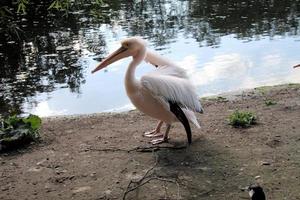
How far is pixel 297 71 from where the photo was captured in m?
9.92

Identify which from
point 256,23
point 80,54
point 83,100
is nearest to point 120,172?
point 83,100

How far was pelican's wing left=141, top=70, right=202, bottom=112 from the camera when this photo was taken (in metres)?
5.05

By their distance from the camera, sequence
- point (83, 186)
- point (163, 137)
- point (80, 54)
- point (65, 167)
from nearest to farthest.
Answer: point (83, 186)
point (65, 167)
point (163, 137)
point (80, 54)

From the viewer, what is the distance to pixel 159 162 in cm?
482

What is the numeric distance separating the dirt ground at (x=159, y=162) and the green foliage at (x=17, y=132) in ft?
0.36

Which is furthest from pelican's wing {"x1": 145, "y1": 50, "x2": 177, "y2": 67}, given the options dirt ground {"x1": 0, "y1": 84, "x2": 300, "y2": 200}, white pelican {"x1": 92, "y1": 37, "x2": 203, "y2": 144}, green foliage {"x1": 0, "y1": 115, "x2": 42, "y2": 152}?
green foliage {"x1": 0, "y1": 115, "x2": 42, "y2": 152}

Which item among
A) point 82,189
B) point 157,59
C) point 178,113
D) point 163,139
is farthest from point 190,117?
point 82,189

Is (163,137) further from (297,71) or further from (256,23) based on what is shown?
(256,23)

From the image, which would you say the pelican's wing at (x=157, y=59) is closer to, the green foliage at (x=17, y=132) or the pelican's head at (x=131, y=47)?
the pelican's head at (x=131, y=47)

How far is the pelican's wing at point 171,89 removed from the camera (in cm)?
505

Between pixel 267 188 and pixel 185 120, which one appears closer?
pixel 267 188

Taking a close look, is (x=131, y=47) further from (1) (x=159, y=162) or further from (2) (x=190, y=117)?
(1) (x=159, y=162)

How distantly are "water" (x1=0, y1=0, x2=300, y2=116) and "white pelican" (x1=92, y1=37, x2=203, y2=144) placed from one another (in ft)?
3.67

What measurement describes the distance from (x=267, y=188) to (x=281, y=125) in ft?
5.60
